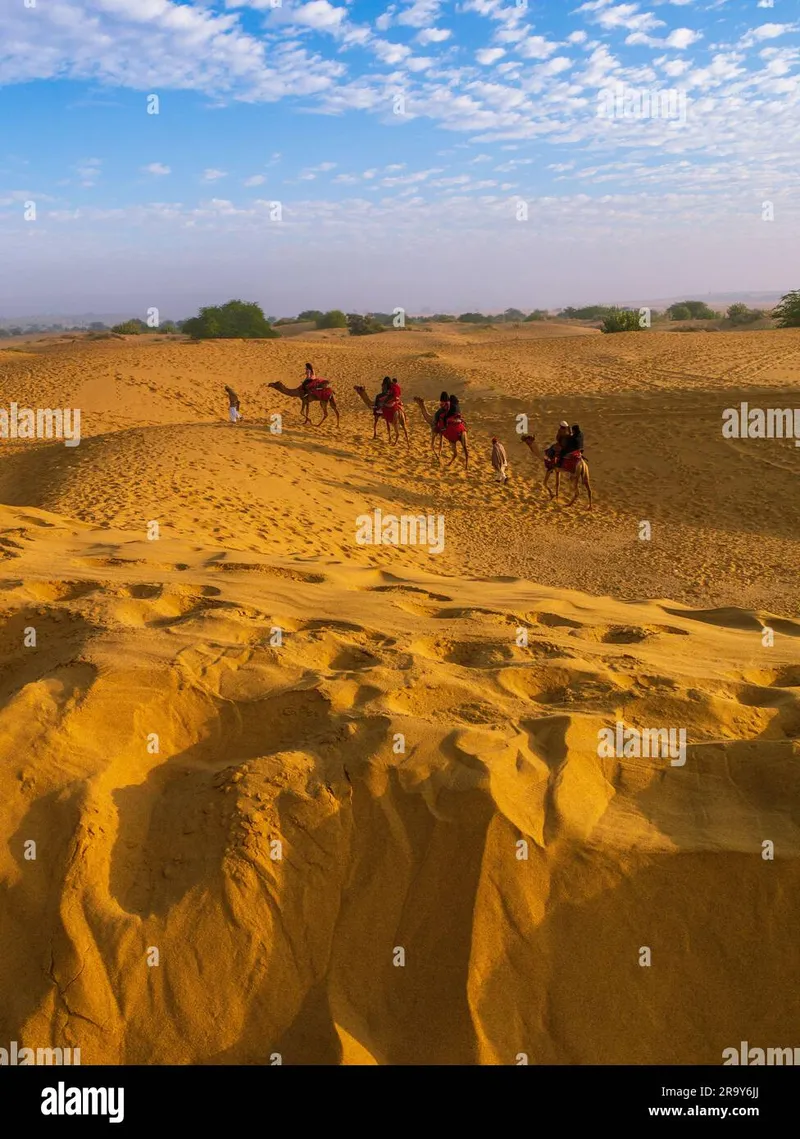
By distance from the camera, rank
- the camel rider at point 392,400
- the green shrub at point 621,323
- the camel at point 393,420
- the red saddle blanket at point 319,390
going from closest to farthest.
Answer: the camel rider at point 392,400, the camel at point 393,420, the red saddle blanket at point 319,390, the green shrub at point 621,323

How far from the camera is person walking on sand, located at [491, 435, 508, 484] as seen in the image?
585 inches

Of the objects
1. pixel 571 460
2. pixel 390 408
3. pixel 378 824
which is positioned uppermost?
pixel 390 408

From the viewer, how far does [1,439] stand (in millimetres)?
16469

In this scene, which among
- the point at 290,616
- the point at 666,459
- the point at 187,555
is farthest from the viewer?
the point at 666,459

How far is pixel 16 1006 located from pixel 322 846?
110 centimetres

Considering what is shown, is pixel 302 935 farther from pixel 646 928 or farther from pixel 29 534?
pixel 29 534

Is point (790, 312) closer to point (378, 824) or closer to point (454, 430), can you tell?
point (454, 430)

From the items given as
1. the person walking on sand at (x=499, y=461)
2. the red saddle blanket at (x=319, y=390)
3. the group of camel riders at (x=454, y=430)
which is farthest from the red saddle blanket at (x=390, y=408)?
the person walking on sand at (x=499, y=461)

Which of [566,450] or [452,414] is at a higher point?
[452,414]

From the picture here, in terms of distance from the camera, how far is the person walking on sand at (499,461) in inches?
585

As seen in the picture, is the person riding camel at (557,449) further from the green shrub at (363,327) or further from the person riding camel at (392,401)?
the green shrub at (363,327)

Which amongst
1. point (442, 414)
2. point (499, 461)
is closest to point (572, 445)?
point (499, 461)

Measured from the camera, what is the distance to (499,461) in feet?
49.3
